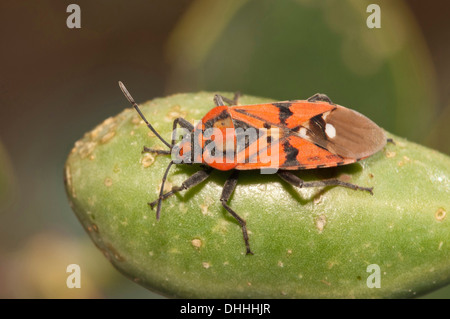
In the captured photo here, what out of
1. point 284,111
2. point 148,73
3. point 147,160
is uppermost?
point 148,73

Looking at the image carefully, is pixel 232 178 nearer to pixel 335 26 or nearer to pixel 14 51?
pixel 335 26

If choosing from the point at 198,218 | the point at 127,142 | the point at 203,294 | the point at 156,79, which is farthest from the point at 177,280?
the point at 156,79

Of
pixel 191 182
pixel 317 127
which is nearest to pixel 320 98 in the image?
pixel 317 127

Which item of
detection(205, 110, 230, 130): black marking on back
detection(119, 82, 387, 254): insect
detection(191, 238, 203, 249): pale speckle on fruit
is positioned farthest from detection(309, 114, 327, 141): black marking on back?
detection(191, 238, 203, 249): pale speckle on fruit

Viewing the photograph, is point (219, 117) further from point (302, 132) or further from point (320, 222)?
point (320, 222)

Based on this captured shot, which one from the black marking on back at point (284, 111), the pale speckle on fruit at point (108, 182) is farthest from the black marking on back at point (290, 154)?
the pale speckle on fruit at point (108, 182)

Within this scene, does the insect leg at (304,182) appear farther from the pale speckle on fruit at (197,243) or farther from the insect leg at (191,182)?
the pale speckle on fruit at (197,243)
